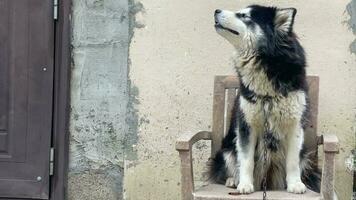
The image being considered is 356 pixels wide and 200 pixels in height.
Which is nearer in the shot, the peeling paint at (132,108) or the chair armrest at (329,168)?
the chair armrest at (329,168)

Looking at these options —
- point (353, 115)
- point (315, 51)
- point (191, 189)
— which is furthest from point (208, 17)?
point (191, 189)

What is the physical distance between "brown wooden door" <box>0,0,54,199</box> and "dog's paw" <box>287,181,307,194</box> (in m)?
1.96

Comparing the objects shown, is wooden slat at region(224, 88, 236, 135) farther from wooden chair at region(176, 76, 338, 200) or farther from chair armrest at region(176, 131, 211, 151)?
chair armrest at region(176, 131, 211, 151)

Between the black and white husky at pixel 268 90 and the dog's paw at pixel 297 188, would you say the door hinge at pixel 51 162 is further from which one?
the dog's paw at pixel 297 188

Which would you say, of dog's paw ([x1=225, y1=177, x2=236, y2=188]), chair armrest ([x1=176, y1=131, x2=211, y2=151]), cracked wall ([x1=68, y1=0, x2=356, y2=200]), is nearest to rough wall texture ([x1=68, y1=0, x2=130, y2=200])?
cracked wall ([x1=68, y1=0, x2=356, y2=200])

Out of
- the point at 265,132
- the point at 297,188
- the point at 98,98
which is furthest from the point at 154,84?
the point at 297,188

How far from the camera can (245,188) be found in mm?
3602

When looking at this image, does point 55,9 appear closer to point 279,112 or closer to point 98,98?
point 98,98

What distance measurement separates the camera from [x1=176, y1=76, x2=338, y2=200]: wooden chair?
349 cm

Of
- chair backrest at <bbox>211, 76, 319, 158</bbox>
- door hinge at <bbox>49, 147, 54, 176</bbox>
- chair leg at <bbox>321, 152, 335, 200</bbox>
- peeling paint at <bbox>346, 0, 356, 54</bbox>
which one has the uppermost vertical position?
peeling paint at <bbox>346, 0, 356, 54</bbox>

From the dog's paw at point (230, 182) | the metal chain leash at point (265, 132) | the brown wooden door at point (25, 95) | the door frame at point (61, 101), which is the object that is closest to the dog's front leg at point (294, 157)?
the metal chain leash at point (265, 132)

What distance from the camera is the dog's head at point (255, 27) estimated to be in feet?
11.6

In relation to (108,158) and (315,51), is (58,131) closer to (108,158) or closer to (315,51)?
(108,158)

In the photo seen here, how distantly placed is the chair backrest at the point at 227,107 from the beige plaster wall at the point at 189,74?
33 cm
